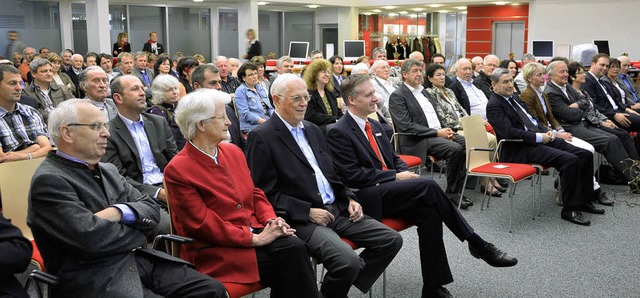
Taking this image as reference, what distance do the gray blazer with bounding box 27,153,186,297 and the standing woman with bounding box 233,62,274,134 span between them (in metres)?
4.02

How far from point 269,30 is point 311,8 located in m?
Answer: 1.70

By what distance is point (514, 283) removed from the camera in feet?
12.8

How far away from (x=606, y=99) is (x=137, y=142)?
6.06 metres

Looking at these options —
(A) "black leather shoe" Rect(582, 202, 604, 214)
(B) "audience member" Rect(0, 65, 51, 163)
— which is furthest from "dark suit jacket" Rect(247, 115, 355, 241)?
(A) "black leather shoe" Rect(582, 202, 604, 214)

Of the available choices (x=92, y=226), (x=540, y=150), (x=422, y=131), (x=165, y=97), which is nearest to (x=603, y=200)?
(x=540, y=150)

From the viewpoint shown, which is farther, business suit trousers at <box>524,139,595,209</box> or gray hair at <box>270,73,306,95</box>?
business suit trousers at <box>524,139,595,209</box>

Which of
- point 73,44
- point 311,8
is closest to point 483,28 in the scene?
point 311,8

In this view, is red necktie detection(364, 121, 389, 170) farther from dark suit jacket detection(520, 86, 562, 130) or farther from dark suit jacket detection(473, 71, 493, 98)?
dark suit jacket detection(473, 71, 493, 98)

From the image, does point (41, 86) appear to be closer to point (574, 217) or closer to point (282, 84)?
point (282, 84)

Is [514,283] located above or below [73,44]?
below

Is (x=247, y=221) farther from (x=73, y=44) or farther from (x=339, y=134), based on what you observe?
(x=73, y=44)

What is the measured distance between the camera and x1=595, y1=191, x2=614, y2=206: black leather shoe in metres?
5.83

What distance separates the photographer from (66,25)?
15961 millimetres

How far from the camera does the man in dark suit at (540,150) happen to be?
5352mm
